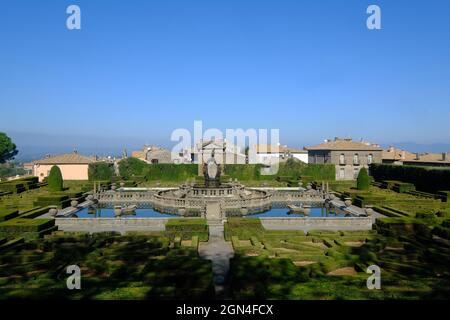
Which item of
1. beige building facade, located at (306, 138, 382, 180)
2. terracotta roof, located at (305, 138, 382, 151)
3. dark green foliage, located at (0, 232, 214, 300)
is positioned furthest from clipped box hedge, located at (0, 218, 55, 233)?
terracotta roof, located at (305, 138, 382, 151)

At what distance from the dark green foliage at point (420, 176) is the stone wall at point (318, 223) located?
21916mm

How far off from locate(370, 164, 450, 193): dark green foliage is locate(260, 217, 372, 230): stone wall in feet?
71.9

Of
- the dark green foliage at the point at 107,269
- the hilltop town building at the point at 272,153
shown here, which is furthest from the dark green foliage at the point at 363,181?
the hilltop town building at the point at 272,153

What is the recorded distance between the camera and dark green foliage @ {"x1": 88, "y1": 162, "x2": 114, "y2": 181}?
218 feet

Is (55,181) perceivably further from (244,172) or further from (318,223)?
(244,172)

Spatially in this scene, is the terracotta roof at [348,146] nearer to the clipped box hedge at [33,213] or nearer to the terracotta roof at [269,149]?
the terracotta roof at [269,149]

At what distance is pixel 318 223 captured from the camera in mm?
28312

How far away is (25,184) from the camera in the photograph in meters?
50.4

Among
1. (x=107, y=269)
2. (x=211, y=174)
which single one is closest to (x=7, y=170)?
(x=211, y=174)

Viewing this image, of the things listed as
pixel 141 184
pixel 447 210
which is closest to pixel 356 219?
pixel 447 210

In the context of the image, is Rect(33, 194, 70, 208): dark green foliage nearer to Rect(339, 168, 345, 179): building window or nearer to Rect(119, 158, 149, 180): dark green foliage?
Rect(119, 158, 149, 180): dark green foliage

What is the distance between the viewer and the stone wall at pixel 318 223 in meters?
28.0
